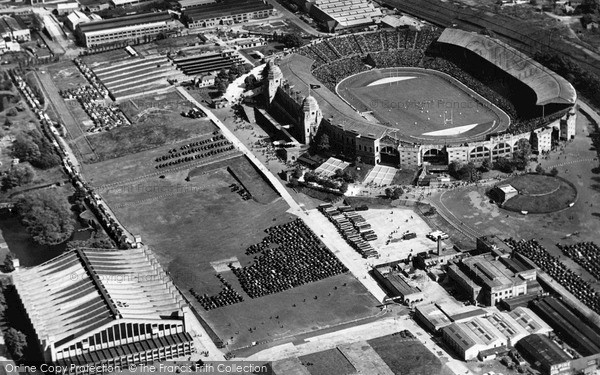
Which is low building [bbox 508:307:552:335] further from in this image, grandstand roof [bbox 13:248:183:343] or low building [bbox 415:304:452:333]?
grandstand roof [bbox 13:248:183:343]

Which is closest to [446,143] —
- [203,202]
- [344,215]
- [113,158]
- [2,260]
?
[344,215]

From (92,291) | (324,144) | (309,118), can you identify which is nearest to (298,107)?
(309,118)

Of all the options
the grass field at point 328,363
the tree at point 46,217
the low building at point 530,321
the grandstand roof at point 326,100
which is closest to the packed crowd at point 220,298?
the grass field at point 328,363

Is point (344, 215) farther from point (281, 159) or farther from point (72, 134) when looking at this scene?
point (72, 134)

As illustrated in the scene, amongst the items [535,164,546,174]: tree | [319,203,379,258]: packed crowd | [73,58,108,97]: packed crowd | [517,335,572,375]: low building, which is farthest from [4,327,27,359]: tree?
[73,58,108,97]: packed crowd

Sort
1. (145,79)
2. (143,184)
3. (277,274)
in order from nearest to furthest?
(277,274) → (143,184) → (145,79)

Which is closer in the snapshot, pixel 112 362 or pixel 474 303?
pixel 112 362
